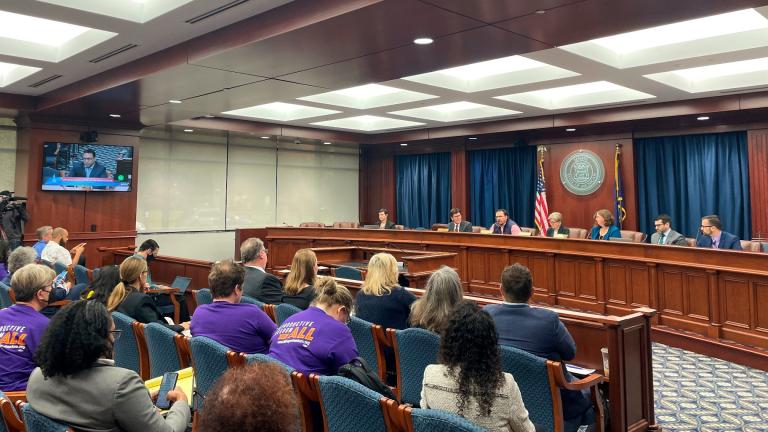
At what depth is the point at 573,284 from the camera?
6.73 metres

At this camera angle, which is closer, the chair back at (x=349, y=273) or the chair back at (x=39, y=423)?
the chair back at (x=39, y=423)

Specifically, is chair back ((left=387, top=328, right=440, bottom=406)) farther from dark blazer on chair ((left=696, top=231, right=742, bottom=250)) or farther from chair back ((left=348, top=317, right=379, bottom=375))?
dark blazer on chair ((left=696, top=231, right=742, bottom=250))

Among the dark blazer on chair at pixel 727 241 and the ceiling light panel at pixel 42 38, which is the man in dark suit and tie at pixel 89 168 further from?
the dark blazer on chair at pixel 727 241

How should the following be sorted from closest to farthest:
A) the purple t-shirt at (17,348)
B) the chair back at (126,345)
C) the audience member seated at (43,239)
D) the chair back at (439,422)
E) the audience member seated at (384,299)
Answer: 1. the chair back at (439,422)
2. the purple t-shirt at (17,348)
3. the chair back at (126,345)
4. the audience member seated at (384,299)
5. the audience member seated at (43,239)

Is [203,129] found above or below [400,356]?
above

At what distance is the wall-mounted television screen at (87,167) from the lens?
782 centimetres

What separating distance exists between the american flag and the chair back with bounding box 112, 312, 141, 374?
7583mm

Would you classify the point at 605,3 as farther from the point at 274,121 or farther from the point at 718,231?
the point at 274,121

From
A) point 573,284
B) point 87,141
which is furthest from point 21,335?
point 87,141

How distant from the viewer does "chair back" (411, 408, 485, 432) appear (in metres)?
1.42

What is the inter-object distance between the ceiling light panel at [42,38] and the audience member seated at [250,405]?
504 cm

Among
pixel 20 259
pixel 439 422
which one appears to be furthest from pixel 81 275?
pixel 439 422

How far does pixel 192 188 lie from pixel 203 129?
1369mm

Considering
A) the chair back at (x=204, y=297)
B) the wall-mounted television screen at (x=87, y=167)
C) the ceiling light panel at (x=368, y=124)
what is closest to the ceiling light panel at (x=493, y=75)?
the ceiling light panel at (x=368, y=124)
